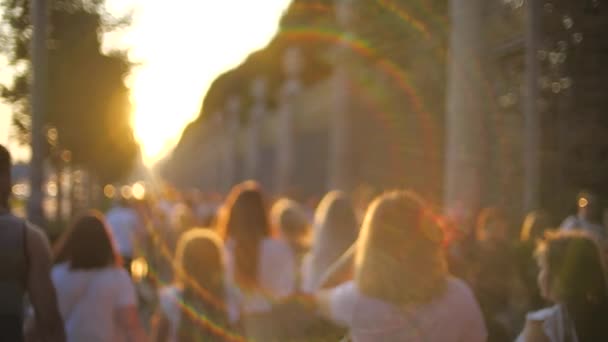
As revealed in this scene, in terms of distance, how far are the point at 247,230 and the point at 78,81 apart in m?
9.12

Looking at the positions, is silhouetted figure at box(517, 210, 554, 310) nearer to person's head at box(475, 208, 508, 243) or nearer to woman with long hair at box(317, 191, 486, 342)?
person's head at box(475, 208, 508, 243)

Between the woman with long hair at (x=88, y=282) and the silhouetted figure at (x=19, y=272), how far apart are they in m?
0.98

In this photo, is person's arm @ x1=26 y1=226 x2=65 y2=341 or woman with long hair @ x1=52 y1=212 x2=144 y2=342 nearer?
person's arm @ x1=26 y1=226 x2=65 y2=341

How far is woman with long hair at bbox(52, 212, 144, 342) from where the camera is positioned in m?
5.44

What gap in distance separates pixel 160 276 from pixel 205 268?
935cm

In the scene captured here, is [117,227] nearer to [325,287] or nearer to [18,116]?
[18,116]

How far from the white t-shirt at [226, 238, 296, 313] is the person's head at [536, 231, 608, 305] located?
2.82 m

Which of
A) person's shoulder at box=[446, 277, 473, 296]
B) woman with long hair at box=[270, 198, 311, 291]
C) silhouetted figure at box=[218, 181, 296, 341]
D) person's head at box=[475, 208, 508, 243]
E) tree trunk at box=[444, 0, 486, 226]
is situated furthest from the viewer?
tree trunk at box=[444, 0, 486, 226]

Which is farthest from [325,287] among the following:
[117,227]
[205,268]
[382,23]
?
[382,23]

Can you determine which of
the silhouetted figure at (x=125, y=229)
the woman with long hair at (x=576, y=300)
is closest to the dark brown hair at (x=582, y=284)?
the woman with long hair at (x=576, y=300)

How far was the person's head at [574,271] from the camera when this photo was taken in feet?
14.2

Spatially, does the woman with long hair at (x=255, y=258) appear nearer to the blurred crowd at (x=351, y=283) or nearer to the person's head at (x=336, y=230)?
the blurred crowd at (x=351, y=283)

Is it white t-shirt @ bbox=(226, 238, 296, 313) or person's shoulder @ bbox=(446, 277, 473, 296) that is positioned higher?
person's shoulder @ bbox=(446, 277, 473, 296)

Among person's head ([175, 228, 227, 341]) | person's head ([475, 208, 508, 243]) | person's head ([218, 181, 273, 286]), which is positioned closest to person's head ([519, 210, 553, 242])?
person's head ([475, 208, 508, 243])
